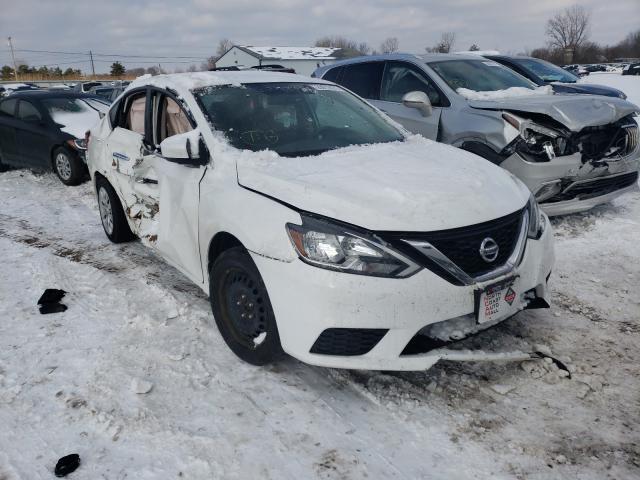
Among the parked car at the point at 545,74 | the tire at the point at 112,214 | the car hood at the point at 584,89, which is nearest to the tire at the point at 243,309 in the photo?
the tire at the point at 112,214

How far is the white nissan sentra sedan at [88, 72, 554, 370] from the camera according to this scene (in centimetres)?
243

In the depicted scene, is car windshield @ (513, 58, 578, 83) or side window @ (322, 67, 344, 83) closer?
side window @ (322, 67, 344, 83)

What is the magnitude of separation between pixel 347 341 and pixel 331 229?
549 mm

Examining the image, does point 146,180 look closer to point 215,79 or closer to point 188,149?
point 215,79

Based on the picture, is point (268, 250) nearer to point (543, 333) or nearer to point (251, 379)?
point (251, 379)

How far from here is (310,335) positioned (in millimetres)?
2498

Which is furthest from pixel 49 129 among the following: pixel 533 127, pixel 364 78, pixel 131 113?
pixel 533 127

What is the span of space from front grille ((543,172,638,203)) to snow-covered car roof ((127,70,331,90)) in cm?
273

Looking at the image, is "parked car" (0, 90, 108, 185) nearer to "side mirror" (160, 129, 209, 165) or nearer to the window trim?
the window trim

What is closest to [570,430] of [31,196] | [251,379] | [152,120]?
[251,379]

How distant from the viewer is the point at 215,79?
12.5 ft

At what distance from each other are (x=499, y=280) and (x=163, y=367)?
198cm

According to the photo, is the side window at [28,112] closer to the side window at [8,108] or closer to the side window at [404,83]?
the side window at [8,108]

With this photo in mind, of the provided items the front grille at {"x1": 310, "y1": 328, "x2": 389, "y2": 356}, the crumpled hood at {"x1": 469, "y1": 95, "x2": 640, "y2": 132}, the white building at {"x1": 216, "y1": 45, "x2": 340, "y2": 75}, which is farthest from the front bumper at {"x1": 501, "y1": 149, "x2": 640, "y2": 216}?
the white building at {"x1": 216, "y1": 45, "x2": 340, "y2": 75}
